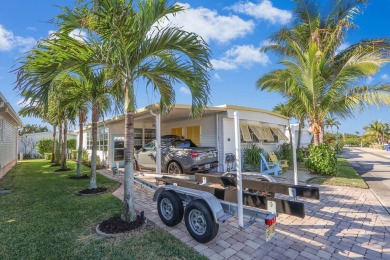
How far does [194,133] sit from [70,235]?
907 cm

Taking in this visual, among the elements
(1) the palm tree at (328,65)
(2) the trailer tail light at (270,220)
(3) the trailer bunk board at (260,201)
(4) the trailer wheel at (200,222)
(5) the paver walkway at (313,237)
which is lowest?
(5) the paver walkway at (313,237)

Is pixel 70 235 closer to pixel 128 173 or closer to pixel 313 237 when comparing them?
pixel 128 173

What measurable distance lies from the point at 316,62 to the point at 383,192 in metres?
5.45

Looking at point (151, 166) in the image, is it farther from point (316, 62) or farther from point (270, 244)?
point (316, 62)

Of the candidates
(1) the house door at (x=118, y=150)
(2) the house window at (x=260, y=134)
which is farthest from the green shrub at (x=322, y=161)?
(1) the house door at (x=118, y=150)

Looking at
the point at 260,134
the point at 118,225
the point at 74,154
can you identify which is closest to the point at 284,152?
the point at 260,134

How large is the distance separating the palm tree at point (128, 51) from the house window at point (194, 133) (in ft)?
23.7

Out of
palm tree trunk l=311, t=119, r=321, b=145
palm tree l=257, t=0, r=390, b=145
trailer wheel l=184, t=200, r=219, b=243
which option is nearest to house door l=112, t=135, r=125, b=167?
palm tree l=257, t=0, r=390, b=145

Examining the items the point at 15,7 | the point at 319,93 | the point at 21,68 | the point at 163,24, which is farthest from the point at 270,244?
the point at 15,7

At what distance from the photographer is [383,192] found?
271 inches

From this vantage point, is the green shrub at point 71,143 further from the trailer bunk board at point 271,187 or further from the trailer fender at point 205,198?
the trailer fender at point 205,198

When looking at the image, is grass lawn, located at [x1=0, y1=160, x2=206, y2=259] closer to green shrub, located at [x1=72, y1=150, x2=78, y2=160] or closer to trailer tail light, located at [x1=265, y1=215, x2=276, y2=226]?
trailer tail light, located at [x1=265, y1=215, x2=276, y2=226]

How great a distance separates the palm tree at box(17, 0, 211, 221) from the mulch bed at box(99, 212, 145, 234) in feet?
0.44

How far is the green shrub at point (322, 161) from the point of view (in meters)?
9.26
